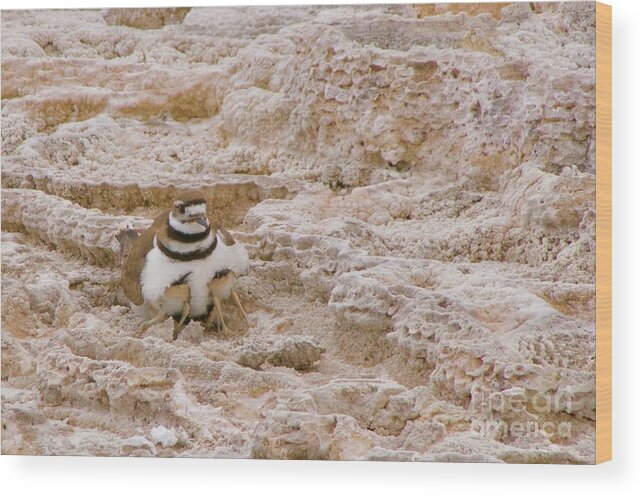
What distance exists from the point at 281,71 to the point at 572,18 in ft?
2.91

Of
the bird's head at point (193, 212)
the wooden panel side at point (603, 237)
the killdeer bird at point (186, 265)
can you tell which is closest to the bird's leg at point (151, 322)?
the killdeer bird at point (186, 265)

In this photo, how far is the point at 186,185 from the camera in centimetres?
409

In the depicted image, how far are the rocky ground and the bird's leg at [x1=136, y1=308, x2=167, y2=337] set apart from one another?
1.8 inches

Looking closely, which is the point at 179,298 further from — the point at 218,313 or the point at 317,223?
the point at 317,223

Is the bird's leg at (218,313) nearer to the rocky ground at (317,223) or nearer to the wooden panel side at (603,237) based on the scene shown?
the rocky ground at (317,223)

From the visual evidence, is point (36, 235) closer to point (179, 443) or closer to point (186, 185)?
point (186, 185)

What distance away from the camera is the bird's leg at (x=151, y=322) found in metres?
4.06

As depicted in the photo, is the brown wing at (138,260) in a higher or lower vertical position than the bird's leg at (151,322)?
higher

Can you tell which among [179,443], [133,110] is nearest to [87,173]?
[133,110]

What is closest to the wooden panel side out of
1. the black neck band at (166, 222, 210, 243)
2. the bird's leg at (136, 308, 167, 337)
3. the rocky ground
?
the rocky ground

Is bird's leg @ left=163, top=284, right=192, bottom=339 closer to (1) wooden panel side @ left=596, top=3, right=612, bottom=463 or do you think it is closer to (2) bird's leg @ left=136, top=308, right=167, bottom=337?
(2) bird's leg @ left=136, top=308, right=167, bottom=337

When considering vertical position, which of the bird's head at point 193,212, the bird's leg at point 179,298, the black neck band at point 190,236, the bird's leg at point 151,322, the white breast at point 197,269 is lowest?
the bird's leg at point 151,322

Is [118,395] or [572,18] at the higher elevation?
[572,18]

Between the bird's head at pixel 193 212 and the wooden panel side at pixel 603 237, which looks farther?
the bird's head at pixel 193 212
